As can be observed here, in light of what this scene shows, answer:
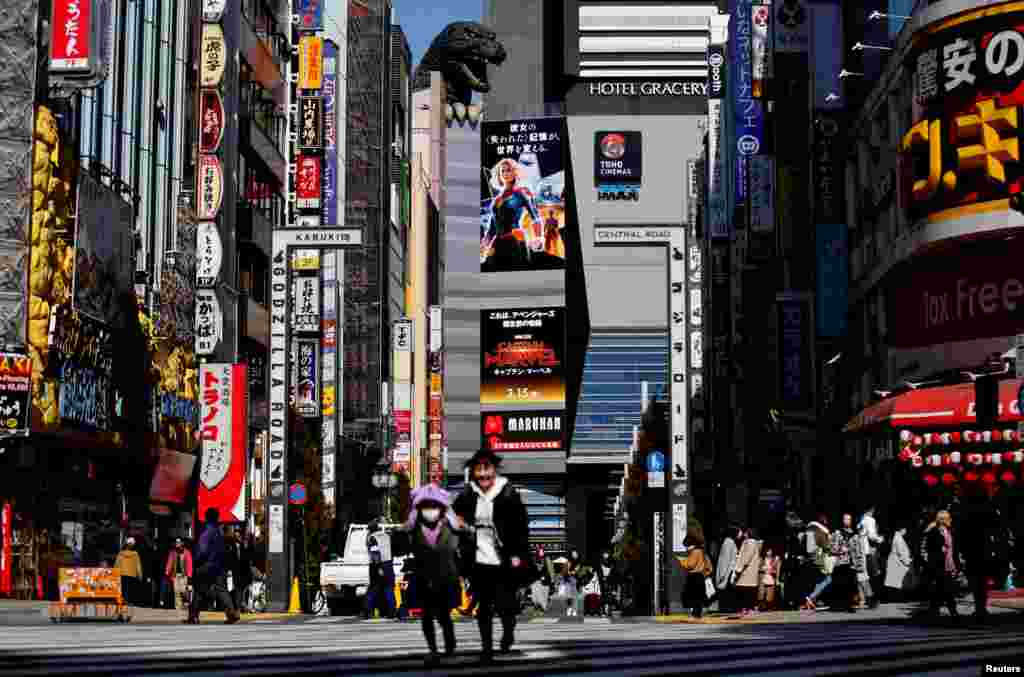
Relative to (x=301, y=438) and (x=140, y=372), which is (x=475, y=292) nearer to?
(x=301, y=438)

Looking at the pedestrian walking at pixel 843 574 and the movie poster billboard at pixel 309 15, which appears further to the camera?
the movie poster billboard at pixel 309 15

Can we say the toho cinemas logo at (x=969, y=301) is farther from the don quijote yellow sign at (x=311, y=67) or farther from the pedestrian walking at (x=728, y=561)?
the don quijote yellow sign at (x=311, y=67)

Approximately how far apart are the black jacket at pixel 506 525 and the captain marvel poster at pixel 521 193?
486ft

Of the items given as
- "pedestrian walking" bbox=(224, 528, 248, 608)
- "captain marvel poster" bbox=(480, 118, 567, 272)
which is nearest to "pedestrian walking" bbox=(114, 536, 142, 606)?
"pedestrian walking" bbox=(224, 528, 248, 608)

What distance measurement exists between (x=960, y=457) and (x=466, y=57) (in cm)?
16062

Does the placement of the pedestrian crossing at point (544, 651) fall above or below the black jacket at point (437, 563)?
below

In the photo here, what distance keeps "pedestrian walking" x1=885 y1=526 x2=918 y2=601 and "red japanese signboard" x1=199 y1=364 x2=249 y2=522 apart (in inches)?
753

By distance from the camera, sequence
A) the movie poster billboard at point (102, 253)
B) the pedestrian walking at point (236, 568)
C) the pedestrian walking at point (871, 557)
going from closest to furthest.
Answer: the pedestrian walking at point (871, 557), the pedestrian walking at point (236, 568), the movie poster billboard at point (102, 253)

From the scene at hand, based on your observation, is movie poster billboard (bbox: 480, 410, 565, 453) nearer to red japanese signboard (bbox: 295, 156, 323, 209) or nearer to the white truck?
red japanese signboard (bbox: 295, 156, 323, 209)

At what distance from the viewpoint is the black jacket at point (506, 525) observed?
47.6 ft

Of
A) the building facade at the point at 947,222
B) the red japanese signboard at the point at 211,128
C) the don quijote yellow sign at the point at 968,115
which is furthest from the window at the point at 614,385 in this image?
the don quijote yellow sign at the point at 968,115

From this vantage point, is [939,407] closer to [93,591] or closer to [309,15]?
[93,591]

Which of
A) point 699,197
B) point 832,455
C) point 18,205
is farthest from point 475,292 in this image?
point 18,205

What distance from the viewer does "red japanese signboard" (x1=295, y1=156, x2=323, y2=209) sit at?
62.8 meters
